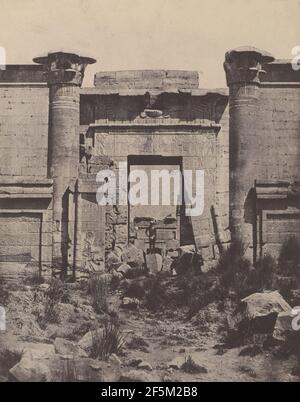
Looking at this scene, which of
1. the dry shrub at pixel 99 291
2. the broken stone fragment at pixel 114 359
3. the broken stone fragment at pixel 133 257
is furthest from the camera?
the broken stone fragment at pixel 133 257

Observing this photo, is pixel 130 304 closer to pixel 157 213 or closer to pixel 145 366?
pixel 145 366

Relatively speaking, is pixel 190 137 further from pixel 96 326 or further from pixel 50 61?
pixel 96 326

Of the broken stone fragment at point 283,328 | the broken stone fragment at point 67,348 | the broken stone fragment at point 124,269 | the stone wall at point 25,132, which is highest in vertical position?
the stone wall at point 25,132

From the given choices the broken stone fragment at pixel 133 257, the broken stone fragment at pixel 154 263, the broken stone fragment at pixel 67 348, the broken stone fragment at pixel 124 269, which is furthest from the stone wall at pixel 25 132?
the broken stone fragment at pixel 67 348

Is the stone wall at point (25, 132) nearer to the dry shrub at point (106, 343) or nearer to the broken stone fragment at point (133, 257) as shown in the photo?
the broken stone fragment at point (133, 257)

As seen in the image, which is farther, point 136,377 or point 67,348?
point 67,348

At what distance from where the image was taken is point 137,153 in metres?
15.6

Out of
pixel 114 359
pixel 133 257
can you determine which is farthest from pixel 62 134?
pixel 114 359

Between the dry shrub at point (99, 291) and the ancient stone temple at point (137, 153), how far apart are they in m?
0.55

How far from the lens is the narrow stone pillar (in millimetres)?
15086

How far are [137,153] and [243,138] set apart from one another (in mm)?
2567

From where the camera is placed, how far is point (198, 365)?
10.6 meters

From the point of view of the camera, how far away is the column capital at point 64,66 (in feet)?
49.3

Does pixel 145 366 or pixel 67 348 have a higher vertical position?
pixel 67 348
